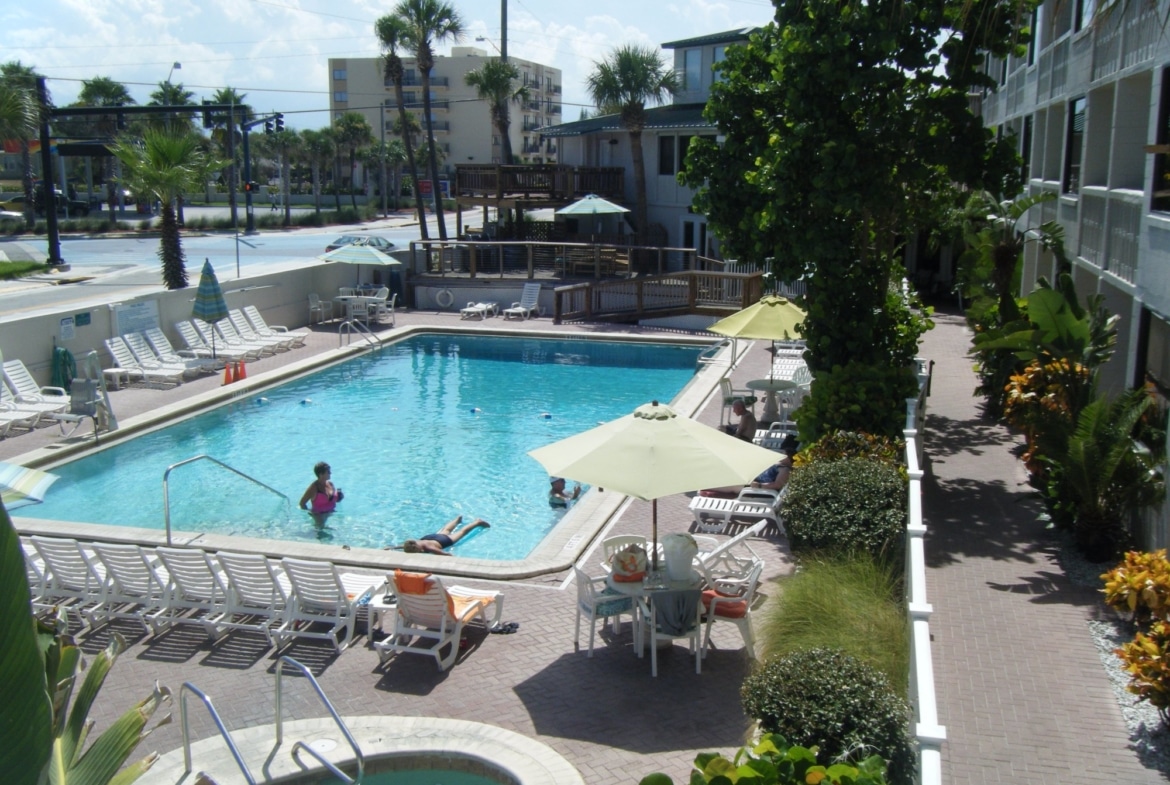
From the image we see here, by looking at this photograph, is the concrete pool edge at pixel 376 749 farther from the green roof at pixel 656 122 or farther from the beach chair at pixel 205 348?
the green roof at pixel 656 122

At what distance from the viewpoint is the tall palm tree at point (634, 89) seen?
3750cm

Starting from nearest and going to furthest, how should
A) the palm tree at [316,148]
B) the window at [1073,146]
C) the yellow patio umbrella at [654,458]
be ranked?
the yellow patio umbrella at [654,458]
the window at [1073,146]
the palm tree at [316,148]

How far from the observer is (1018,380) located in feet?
44.3

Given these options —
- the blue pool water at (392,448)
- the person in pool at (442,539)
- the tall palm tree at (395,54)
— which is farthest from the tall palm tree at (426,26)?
the person in pool at (442,539)

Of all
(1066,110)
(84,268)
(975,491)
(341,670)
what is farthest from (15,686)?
(84,268)

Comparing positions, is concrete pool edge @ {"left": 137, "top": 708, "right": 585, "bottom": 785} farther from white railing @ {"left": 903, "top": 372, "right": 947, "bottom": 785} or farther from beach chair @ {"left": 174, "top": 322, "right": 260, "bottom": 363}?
beach chair @ {"left": 174, "top": 322, "right": 260, "bottom": 363}

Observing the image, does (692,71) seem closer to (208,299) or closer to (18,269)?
(208,299)

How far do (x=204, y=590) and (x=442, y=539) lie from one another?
3516 millimetres

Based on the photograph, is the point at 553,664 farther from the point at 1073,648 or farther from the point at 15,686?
the point at 15,686

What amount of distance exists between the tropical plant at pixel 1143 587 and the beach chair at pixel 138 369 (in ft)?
59.6

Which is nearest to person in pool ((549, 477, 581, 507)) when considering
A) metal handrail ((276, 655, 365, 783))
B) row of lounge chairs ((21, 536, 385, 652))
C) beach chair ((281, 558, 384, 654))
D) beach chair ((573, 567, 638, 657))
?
row of lounge chairs ((21, 536, 385, 652))

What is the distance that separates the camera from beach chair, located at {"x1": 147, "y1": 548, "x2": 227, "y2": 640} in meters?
9.88

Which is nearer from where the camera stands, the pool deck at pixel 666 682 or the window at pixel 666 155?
the pool deck at pixel 666 682

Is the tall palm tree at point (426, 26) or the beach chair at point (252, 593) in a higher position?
the tall palm tree at point (426, 26)
